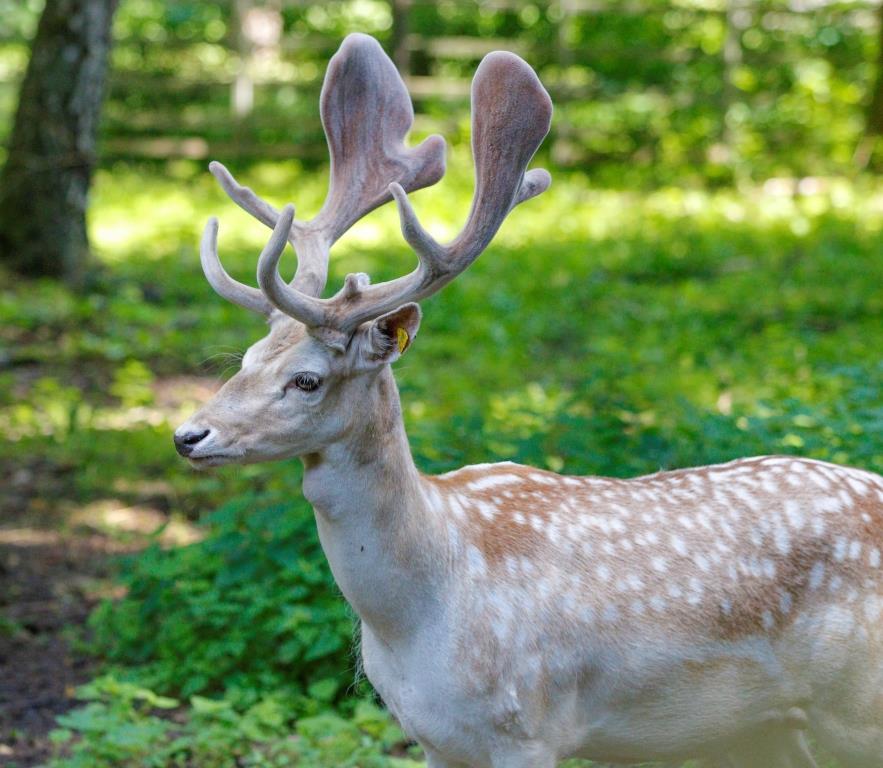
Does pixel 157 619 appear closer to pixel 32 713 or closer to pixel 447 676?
pixel 32 713

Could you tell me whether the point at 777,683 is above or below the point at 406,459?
below

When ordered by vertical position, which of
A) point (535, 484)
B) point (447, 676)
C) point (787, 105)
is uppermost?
point (787, 105)

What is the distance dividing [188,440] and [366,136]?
1.25m

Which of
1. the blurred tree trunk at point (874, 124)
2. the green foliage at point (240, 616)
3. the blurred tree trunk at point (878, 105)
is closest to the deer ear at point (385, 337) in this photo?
the green foliage at point (240, 616)

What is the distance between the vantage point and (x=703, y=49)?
16.5m

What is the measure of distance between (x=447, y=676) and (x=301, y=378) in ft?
2.40

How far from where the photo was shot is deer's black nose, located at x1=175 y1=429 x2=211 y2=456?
292cm

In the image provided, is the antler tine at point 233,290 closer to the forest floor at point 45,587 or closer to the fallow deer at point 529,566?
the fallow deer at point 529,566

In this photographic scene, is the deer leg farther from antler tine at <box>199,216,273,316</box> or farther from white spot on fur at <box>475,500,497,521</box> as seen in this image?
antler tine at <box>199,216,273,316</box>

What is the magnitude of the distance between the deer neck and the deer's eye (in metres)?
0.13

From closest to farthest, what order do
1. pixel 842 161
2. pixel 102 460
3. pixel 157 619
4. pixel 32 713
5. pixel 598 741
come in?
1. pixel 598 741
2. pixel 32 713
3. pixel 157 619
4. pixel 102 460
5. pixel 842 161

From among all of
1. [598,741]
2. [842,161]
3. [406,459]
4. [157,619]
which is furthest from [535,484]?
[842,161]

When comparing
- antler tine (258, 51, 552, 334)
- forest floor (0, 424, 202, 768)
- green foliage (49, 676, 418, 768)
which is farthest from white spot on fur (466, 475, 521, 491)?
forest floor (0, 424, 202, 768)

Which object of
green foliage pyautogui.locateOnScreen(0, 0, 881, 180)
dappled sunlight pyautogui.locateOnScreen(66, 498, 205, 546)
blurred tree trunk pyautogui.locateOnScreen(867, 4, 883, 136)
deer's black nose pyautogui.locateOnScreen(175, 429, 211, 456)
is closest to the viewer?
deer's black nose pyautogui.locateOnScreen(175, 429, 211, 456)
